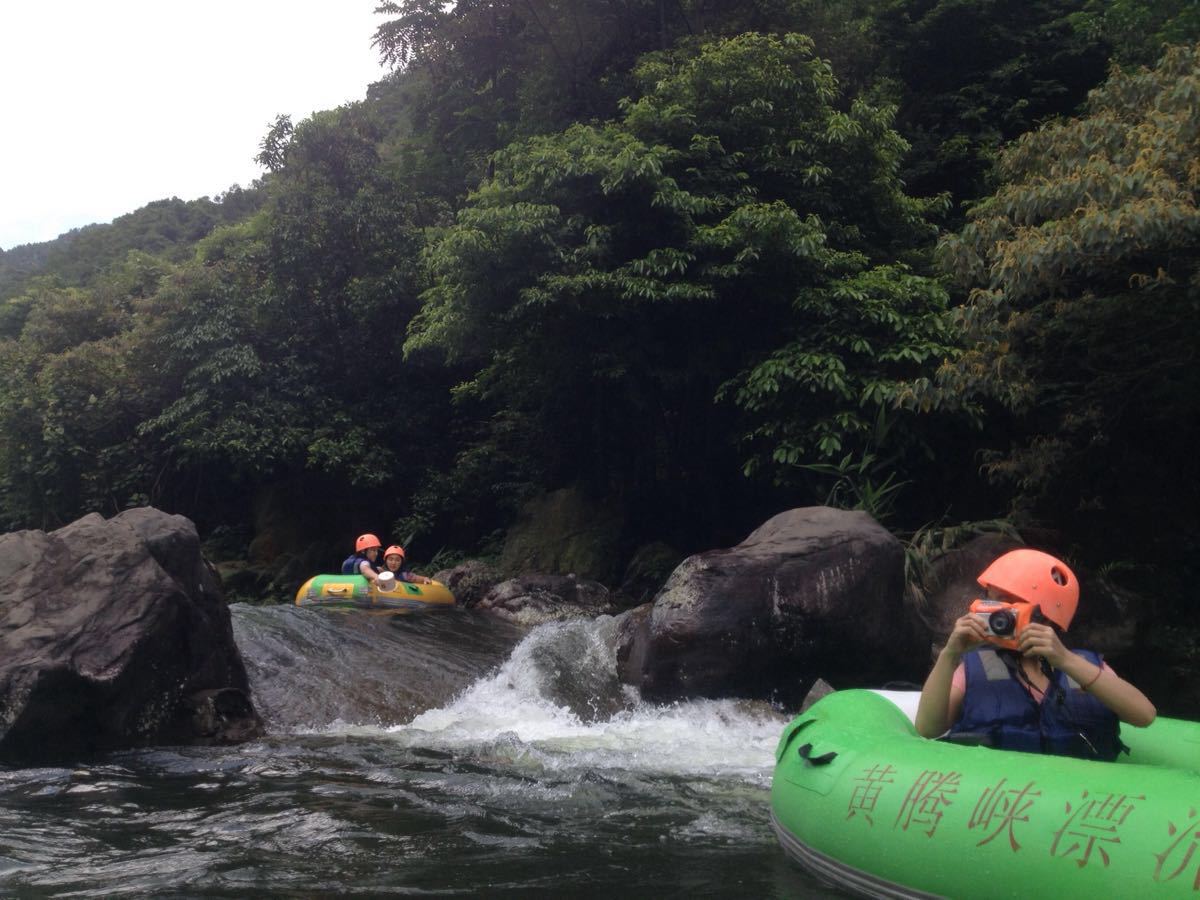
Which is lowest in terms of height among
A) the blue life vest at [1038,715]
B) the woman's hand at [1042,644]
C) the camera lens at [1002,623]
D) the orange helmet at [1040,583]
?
the blue life vest at [1038,715]

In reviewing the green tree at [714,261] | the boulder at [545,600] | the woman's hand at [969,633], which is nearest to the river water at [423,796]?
the woman's hand at [969,633]

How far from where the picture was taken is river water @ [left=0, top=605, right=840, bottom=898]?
13.4 ft

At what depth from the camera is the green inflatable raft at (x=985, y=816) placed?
2.87 meters

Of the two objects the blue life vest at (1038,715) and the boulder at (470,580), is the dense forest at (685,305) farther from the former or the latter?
the blue life vest at (1038,715)

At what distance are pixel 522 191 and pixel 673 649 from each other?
6.58m

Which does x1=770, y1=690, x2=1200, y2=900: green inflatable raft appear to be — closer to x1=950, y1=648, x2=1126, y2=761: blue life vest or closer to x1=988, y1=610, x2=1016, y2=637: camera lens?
x1=950, y1=648, x2=1126, y2=761: blue life vest

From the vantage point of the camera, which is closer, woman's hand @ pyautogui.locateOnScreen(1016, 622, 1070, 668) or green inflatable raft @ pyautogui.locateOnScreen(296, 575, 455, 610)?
woman's hand @ pyautogui.locateOnScreen(1016, 622, 1070, 668)

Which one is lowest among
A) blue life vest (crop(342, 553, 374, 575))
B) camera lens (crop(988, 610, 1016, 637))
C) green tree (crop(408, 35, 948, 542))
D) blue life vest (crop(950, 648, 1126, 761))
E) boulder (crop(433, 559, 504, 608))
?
boulder (crop(433, 559, 504, 608))

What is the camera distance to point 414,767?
20.4 ft

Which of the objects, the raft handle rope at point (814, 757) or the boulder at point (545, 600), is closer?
the raft handle rope at point (814, 757)

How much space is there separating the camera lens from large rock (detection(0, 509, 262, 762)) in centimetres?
541

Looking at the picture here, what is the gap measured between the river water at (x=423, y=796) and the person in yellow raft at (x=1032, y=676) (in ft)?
2.94

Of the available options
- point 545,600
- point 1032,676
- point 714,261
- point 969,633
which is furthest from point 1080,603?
point 545,600

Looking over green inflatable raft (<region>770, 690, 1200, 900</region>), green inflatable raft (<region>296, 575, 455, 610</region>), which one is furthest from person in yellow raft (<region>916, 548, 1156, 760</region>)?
green inflatable raft (<region>296, 575, 455, 610</region>)
